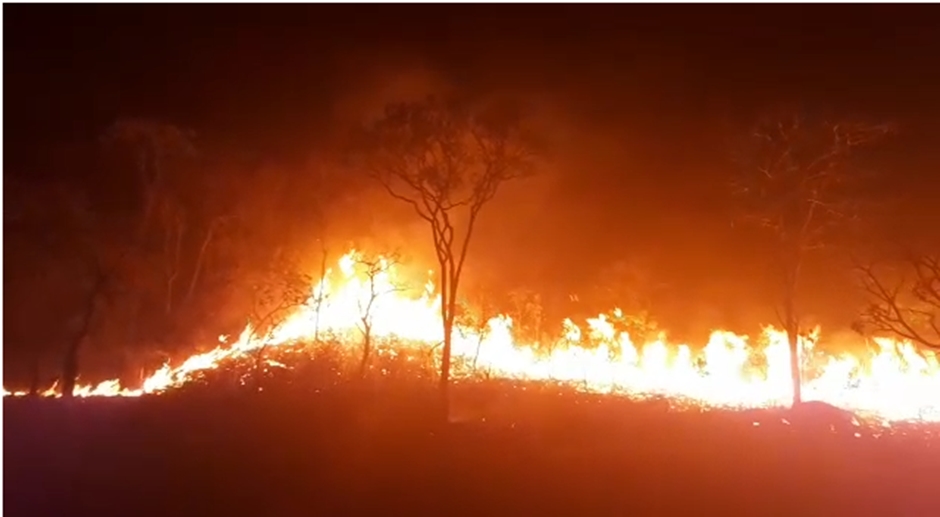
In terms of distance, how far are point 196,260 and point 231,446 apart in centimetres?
332

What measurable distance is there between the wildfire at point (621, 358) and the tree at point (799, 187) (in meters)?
0.54

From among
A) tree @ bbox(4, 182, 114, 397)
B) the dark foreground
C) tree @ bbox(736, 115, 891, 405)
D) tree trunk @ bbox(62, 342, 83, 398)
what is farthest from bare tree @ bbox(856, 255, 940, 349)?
tree trunk @ bbox(62, 342, 83, 398)

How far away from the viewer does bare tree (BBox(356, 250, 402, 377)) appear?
13.6 metres

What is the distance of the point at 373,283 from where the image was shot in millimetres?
13695

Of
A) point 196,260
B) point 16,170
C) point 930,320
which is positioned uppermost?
point 16,170

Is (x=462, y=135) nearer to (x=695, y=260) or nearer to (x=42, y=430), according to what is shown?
(x=695, y=260)

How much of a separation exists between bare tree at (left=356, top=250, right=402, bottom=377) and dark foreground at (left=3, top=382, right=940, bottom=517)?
4.70ft

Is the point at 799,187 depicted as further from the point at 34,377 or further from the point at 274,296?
the point at 34,377

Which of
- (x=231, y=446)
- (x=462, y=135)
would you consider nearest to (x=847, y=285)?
(x=462, y=135)

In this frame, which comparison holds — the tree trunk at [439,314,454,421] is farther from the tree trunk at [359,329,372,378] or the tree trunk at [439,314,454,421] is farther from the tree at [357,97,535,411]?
the tree trunk at [359,329,372,378]

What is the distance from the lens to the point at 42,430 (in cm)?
1216

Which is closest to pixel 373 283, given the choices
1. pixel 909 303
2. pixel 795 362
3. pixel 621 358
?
pixel 621 358

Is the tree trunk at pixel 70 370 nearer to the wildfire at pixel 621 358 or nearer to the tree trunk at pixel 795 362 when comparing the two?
the wildfire at pixel 621 358

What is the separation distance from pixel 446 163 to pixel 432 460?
463 centimetres
